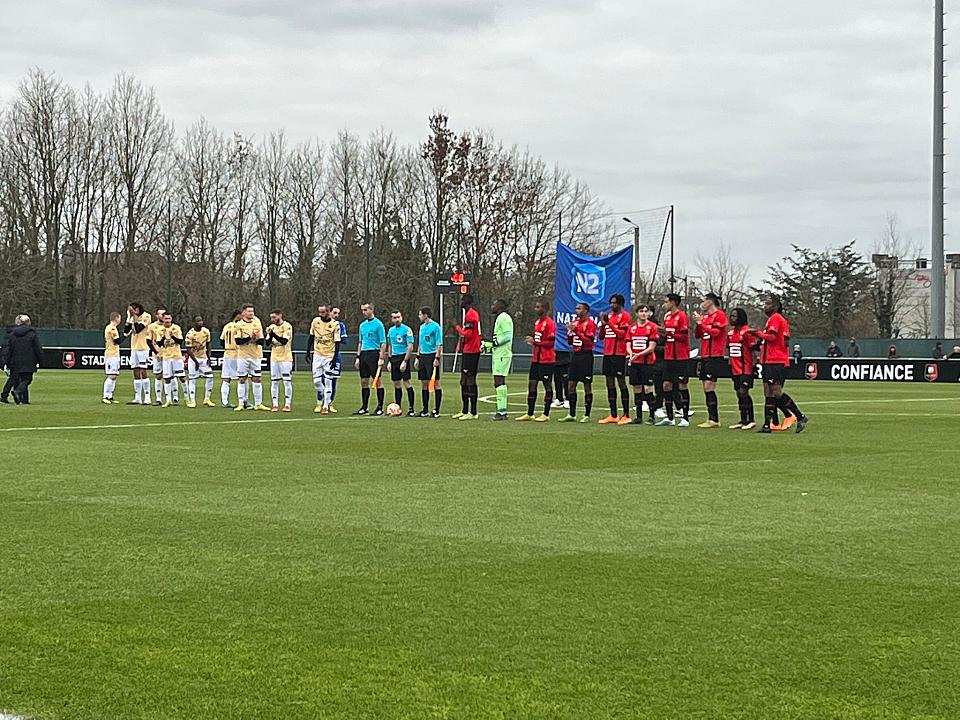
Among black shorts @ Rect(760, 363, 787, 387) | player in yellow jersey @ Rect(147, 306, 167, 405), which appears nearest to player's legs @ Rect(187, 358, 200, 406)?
player in yellow jersey @ Rect(147, 306, 167, 405)

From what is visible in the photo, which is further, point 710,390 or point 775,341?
point 710,390

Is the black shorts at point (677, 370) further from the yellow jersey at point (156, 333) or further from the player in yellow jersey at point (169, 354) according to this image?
the yellow jersey at point (156, 333)

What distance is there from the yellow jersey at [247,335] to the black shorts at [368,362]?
313cm

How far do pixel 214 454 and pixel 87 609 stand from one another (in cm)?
944

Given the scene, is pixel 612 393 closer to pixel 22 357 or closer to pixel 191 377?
pixel 191 377

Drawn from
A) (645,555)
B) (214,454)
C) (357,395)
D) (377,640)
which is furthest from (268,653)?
(357,395)

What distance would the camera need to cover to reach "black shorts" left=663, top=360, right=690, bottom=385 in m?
22.6

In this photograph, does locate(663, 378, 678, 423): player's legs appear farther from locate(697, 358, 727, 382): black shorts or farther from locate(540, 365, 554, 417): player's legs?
locate(540, 365, 554, 417): player's legs

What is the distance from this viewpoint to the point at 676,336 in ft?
73.5

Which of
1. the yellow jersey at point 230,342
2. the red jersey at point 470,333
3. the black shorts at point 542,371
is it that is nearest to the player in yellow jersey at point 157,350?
the yellow jersey at point 230,342

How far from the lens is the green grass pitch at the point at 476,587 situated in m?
5.29

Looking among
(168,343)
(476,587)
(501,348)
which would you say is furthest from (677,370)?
(476,587)

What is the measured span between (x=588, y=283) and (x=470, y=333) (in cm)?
467

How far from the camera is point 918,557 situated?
8570mm
